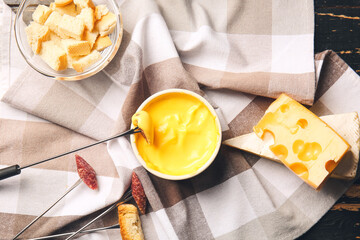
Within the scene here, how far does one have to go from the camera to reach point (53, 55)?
4.38 feet

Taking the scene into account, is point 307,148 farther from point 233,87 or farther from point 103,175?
point 103,175

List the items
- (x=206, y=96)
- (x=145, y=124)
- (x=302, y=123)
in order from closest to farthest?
(x=145, y=124), (x=302, y=123), (x=206, y=96)

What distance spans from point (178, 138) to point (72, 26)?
22.3 inches

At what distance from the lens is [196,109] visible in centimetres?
129

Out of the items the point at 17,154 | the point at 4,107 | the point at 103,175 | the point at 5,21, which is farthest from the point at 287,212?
the point at 5,21

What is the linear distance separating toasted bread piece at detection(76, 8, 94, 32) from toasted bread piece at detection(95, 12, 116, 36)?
40 mm

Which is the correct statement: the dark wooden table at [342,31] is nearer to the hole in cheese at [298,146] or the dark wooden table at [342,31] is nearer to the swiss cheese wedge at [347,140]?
the swiss cheese wedge at [347,140]

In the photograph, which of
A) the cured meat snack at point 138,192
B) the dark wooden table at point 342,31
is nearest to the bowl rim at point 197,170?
the cured meat snack at point 138,192

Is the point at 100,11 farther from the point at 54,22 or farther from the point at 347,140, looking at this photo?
the point at 347,140

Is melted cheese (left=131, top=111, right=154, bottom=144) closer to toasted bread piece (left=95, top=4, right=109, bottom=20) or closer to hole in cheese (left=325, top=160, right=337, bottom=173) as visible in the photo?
toasted bread piece (left=95, top=4, right=109, bottom=20)

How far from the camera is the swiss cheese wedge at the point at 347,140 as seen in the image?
1286 millimetres

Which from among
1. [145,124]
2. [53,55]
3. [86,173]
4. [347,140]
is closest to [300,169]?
[347,140]

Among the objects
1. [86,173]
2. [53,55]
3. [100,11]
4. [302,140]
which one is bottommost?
[86,173]

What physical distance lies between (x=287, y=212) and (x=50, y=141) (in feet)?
3.24
